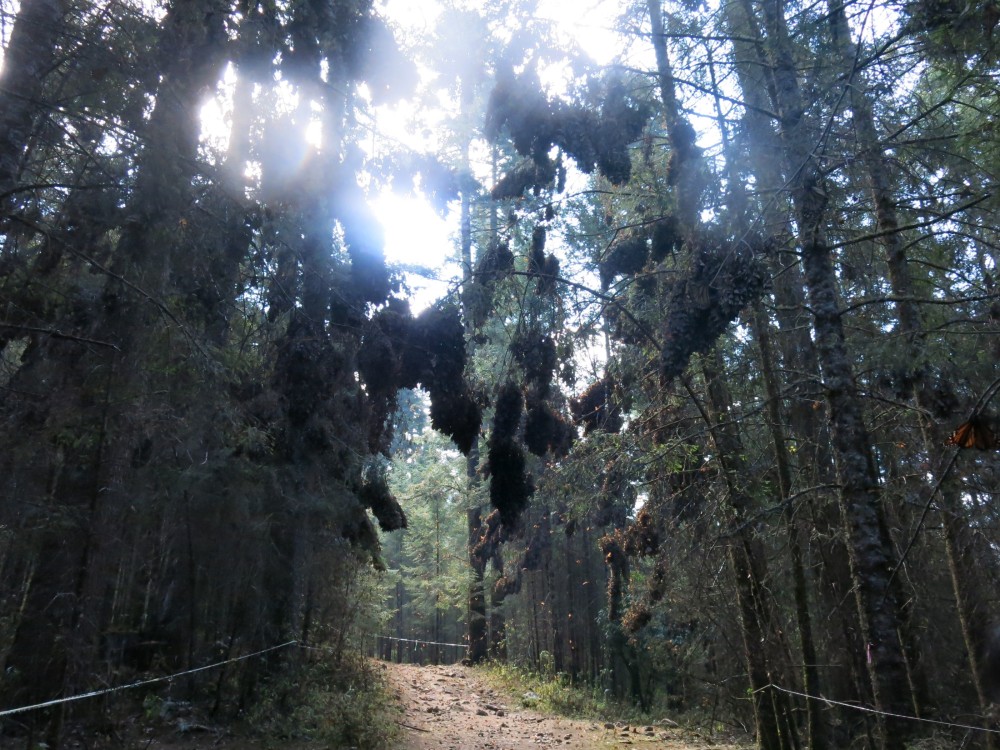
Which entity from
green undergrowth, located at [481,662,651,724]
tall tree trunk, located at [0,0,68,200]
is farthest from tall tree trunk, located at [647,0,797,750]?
tall tree trunk, located at [0,0,68,200]

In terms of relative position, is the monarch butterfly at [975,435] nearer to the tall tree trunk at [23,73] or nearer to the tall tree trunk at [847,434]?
the tall tree trunk at [847,434]

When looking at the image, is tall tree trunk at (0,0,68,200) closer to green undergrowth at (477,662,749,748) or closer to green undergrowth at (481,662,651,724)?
green undergrowth at (477,662,749,748)

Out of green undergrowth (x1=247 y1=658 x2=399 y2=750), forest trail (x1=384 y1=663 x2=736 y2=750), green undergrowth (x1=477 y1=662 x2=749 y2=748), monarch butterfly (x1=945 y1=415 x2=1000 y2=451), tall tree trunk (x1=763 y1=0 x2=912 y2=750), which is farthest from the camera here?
green undergrowth (x1=477 y1=662 x2=749 y2=748)

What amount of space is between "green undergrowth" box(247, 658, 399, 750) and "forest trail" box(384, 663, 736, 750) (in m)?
0.50

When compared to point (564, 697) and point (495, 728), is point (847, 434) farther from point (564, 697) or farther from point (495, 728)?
point (564, 697)

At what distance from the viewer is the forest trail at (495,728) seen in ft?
37.3

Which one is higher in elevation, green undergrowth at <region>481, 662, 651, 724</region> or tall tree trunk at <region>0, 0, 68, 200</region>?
tall tree trunk at <region>0, 0, 68, 200</region>

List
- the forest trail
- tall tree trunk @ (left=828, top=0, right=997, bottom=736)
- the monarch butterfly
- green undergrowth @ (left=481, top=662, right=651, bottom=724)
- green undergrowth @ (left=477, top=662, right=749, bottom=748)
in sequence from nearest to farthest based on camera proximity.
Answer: the monarch butterfly
tall tree trunk @ (left=828, top=0, right=997, bottom=736)
the forest trail
green undergrowth @ (left=477, top=662, right=749, bottom=748)
green undergrowth @ (left=481, top=662, right=651, bottom=724)

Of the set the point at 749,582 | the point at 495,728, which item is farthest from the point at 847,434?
the point at 495,728

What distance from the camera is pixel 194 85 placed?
23.2 feet

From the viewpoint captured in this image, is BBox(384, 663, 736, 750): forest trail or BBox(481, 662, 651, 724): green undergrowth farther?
BBox(481, 662, 651, 724): green undergrowth

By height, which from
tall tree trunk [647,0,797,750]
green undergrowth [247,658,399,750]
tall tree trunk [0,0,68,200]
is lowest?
green undergrowth [247,658,399,750]

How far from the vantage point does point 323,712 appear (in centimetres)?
1082

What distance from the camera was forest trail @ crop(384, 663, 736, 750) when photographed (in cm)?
1138
